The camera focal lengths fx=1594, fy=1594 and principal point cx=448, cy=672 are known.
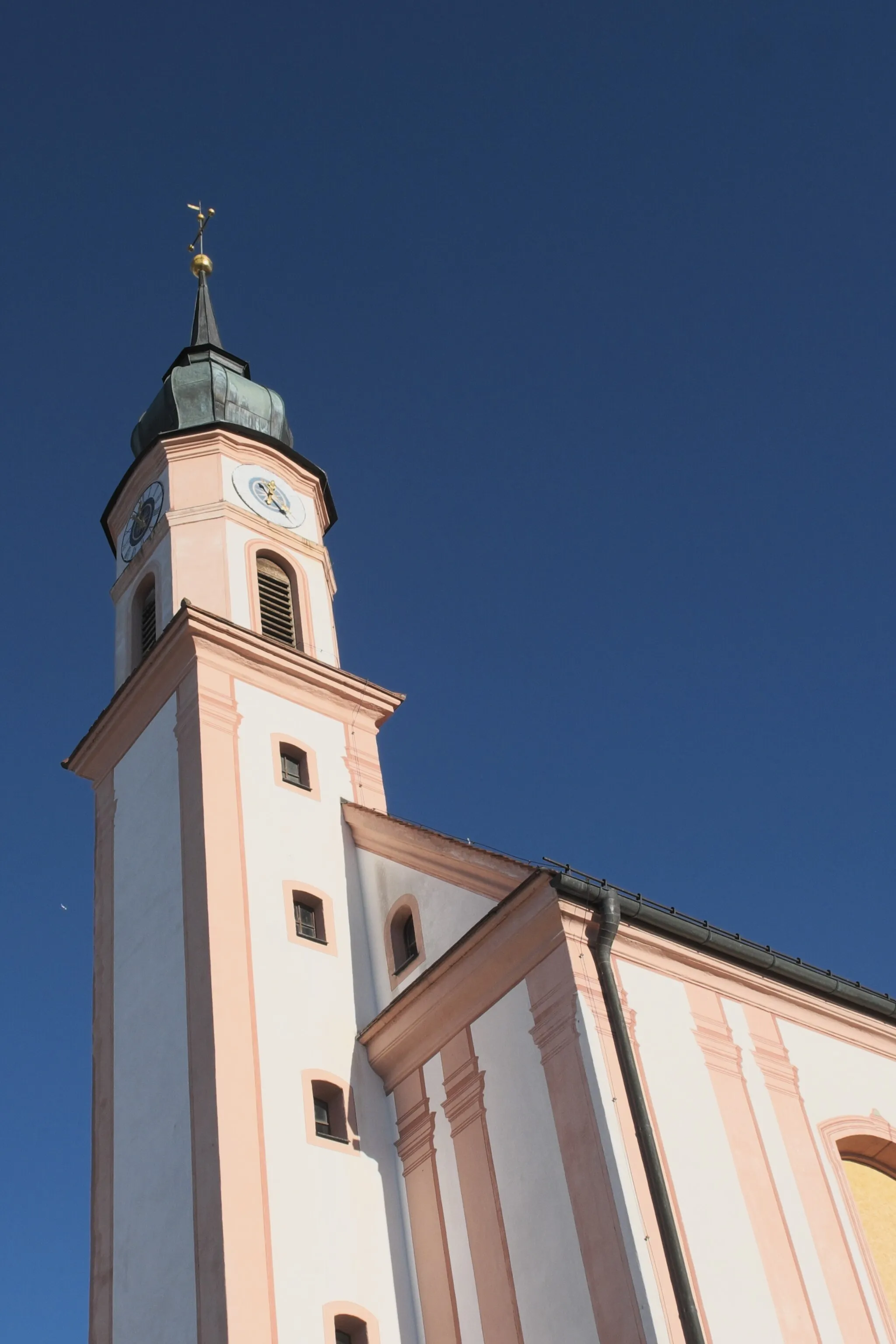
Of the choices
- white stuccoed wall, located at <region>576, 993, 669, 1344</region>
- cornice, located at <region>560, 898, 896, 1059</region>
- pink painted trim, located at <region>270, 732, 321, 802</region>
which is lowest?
white stuccoed wall, located at <region>576, 993, 669, 1344</region>

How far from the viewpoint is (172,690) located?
2141cm

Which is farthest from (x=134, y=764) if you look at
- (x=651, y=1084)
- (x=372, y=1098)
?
(x=651, y=1084)

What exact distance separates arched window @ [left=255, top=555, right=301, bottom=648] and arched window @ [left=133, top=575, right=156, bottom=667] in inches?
65.4

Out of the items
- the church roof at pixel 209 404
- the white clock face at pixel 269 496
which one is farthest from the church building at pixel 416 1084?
the church roof at pixel 209 404

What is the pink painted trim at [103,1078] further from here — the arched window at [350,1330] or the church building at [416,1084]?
the arched window at [350,1330]

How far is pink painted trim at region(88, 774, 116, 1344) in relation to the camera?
56.3 feet

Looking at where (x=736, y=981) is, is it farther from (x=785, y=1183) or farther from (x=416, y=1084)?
(x=416, y=1084)

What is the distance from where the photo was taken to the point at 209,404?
26.9 metres

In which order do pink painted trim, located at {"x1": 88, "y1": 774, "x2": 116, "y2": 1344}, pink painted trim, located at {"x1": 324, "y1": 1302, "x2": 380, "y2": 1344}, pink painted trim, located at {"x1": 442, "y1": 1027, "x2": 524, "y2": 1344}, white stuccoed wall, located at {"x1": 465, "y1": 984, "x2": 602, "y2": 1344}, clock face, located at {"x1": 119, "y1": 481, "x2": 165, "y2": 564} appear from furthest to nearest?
1. clock face, located at {"x1": 119, "y1": 481, "x2": 165, "y2": 564}
2. pink painted trim, located at {"x1": 88, "y1": 774, "x2": 116, "y2": 1344}
3. pink painted trim, located at {"x1": 324, "y1": 1302, "x2": 380, "y2": 1344}
4. pink painted trim, located at {"x1": 442, "y1": 1027, "x2": 524, "y2": 1344}
5. white stuccoed wall, located at {"x1": 465, "y1": 984, "x2": 602, "y2": 1344}

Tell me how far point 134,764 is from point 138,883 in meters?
2.09

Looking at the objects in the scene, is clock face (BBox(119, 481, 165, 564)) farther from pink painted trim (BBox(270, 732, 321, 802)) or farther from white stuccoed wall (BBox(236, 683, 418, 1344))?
pink painted trim (BBox(270, 732, 321, 802))

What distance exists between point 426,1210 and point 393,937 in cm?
354

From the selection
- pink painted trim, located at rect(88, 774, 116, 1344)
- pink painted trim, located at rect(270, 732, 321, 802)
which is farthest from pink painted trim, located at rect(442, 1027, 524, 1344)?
pink painted trim, located at rect(270, 732, 321, 802)

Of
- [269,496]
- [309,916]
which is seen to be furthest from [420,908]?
[269,496]
